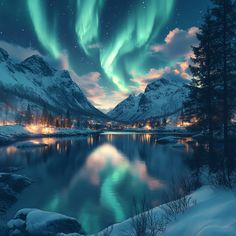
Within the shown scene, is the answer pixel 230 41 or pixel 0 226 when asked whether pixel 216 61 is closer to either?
pixel 230 41

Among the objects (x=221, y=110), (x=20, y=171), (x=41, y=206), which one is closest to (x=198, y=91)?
(x=221, y=110)

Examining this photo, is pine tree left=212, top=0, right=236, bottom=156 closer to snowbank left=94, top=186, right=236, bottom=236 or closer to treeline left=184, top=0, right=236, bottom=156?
treeline left=184, top=0, right=236, bottom=156

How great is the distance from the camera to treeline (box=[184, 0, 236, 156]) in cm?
2073

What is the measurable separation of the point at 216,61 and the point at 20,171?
24881mm

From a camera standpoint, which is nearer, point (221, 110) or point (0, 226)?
point (0, 226)

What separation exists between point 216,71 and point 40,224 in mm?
18310

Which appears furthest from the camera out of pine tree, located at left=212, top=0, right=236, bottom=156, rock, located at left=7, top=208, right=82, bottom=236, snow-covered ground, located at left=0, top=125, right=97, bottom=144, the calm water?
snow-covered ground, located at left=0, top=125, right=97, bottom=144

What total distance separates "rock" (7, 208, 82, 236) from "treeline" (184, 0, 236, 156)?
41.0ft

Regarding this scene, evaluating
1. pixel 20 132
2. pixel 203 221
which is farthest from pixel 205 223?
pixel 20 132

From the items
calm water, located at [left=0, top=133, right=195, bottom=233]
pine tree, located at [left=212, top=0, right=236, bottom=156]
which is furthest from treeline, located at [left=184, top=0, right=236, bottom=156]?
calm water, located at [left=0, top=133, right=195, bottom=233]

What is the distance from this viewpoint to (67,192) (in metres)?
22.5

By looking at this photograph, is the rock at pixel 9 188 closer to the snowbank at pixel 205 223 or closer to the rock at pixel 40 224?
the rock at pixel 40 224

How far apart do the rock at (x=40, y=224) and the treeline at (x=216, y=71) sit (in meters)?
12.5

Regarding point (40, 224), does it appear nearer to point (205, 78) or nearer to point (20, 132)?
point (205, 78)
